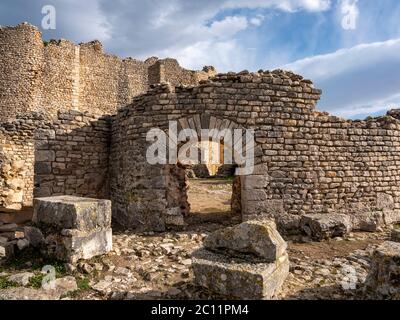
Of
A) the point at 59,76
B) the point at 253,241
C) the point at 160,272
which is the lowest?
the point at 160,272

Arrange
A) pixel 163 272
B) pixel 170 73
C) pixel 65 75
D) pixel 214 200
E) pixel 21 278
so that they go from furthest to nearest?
pixel 170 73 → pixel 65 75 → pixel 214 200 → pixel 163 272 → pixel 21 278

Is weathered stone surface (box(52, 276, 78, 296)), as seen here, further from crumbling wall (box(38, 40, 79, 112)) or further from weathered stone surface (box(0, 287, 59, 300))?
crumbling wall (box(38, 40, 79, 112))

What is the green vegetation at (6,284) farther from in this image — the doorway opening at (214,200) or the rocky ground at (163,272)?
the doorway opening at (214,200)

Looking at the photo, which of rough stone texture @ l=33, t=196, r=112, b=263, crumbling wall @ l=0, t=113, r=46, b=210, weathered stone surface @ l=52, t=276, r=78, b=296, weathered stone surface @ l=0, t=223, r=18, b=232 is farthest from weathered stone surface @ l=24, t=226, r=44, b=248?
crumbling wall @ l=0, t=113, r=46, b=210

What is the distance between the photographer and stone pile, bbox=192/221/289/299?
3223 mm

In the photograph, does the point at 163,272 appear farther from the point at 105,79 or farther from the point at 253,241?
the point at 105,79

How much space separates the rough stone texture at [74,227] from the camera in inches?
175

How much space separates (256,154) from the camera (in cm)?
666

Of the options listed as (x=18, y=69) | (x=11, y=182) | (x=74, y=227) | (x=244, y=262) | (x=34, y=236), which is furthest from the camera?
(x=18, y=69)

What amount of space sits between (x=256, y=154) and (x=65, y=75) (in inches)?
721

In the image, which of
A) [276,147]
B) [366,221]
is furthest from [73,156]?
[366,221]

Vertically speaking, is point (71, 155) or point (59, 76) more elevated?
point (59, 76)

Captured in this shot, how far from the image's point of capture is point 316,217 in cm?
637

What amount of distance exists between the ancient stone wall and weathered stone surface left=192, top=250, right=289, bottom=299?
44.0ft
